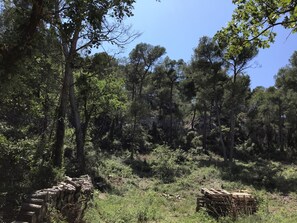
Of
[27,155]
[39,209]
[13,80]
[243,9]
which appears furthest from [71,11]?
[27,155]

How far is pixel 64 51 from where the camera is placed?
13688 millimetres

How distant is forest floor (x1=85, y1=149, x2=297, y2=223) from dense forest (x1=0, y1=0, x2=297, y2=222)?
541 mm

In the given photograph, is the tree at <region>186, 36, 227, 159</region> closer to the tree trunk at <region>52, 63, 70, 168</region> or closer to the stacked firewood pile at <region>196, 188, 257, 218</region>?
the stacked firewood pile at <region>196, 188, 257, 218</region>

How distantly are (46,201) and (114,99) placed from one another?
16523 millimetres

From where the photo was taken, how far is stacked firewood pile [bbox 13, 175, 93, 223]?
5331 mm

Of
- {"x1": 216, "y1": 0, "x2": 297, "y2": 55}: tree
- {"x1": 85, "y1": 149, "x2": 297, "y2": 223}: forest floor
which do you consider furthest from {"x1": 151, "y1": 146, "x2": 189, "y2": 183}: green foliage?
{"x1": 216, "y1": 0, "x2": 297, "y2": 55}: tree

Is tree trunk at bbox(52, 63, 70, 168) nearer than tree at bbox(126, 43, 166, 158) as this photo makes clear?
Yes

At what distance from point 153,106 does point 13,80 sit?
130ft

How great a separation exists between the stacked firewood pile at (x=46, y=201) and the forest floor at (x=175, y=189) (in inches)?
30.3

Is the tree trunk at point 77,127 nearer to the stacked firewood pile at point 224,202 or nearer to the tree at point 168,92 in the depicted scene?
the stacked firewood pile at point 224,202

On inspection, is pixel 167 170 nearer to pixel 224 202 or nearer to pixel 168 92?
pixel 224 202

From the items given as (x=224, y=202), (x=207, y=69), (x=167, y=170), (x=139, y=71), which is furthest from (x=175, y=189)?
(x=139, y=71)

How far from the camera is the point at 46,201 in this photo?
6.10m

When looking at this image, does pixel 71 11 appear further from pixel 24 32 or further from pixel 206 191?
pixel 206 191
